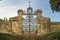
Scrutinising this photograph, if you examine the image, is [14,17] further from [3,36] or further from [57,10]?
[3,36]

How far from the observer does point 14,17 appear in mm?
30094

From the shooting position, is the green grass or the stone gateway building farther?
the stone gateway building

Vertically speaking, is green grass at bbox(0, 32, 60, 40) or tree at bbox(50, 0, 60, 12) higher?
tree at bbox(50, 0, 60, 12)

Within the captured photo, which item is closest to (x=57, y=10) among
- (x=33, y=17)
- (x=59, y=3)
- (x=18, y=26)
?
(x=59, y=3)

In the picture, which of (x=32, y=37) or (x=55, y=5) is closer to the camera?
(x=32, y=37)

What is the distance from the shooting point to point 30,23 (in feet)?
98.2

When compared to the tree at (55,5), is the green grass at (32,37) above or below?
below

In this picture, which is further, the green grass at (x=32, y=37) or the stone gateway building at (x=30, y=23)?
the stone gateway building at (x=30, y=23)

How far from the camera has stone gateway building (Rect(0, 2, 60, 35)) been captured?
29.7 metres

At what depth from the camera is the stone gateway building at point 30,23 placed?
97.3ft

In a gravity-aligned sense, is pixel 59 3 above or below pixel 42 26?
above

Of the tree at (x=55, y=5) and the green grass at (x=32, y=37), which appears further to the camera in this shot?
the tree at (x=55, y=5)

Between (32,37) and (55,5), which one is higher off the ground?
(55,5)

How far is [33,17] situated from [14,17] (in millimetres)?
2199
